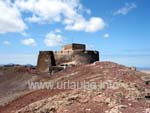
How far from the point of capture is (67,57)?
40281 mm

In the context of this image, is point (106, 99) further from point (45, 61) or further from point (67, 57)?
point (45, 61)

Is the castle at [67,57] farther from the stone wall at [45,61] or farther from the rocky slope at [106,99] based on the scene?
the rocky slope at [106,99]

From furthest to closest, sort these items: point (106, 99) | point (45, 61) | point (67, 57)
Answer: point (45, 61), point (67, 57), point (106, 99)

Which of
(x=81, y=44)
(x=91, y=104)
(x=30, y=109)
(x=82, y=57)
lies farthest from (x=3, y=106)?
(x=81, y=44)

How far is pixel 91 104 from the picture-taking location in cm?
1316

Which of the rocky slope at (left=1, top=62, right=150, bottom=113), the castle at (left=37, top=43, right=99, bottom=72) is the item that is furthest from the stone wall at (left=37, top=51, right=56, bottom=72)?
the rocky slope at (left=1, top=62, right=150, bottom=113)

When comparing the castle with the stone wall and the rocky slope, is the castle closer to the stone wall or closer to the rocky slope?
the stone wall

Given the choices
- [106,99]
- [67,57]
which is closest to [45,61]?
[67,57]

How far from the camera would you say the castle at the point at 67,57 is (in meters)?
39.6

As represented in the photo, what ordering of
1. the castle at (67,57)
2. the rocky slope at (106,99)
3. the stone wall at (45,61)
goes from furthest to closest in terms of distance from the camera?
the stone wall at (45,61)
the castle at (67,57)
the rocky slope at (106,99)

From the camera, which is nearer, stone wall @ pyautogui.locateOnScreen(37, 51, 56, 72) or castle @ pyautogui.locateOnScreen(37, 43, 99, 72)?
castle @ pyautogui.locateOnScreen(37, 43, 99, 72)

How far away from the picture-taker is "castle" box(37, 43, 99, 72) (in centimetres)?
3956

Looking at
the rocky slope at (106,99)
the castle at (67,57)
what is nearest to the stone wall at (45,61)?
the castle at (67,57)

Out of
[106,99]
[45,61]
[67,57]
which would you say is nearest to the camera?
[106,99]
